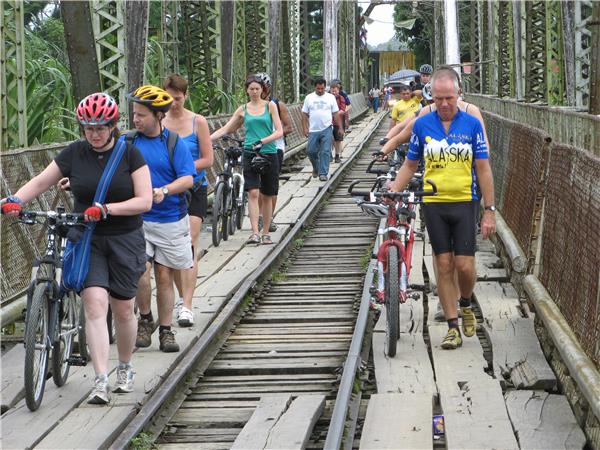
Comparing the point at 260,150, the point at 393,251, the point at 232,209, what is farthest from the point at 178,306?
the point at 232,209

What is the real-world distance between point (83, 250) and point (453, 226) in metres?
2.71

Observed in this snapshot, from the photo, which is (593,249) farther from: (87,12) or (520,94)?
(520,94)

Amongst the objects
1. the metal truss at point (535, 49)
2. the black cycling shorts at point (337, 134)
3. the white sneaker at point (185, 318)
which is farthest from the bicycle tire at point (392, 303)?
the black cycling shorts at point (337, 134)

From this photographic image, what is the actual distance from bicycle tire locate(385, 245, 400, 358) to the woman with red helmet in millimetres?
1926

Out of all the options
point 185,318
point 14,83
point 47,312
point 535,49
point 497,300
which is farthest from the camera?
point 535,49

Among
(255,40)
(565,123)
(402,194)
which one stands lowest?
(402,194)

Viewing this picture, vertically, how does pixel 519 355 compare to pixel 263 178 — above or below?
below

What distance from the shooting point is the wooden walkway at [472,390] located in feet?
23.6

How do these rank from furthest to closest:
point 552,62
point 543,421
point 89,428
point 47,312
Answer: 1. point 552,62
2. point 47,312
3. point 543,421
4. point 89,428

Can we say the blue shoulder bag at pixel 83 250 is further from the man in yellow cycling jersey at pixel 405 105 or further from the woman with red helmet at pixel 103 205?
the man in yellow cycling jersey at pixel 405 105

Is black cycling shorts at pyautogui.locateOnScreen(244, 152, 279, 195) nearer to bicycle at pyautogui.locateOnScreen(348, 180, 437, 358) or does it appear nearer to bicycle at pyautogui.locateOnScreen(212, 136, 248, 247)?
bicycle at pyautogui.locateOnScreen(212, 136, 248, 247)

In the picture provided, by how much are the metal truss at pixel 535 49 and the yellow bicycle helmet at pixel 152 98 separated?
1770cm

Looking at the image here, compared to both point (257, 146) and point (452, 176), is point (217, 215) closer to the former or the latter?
point (257, 146)

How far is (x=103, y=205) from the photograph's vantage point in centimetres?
764
